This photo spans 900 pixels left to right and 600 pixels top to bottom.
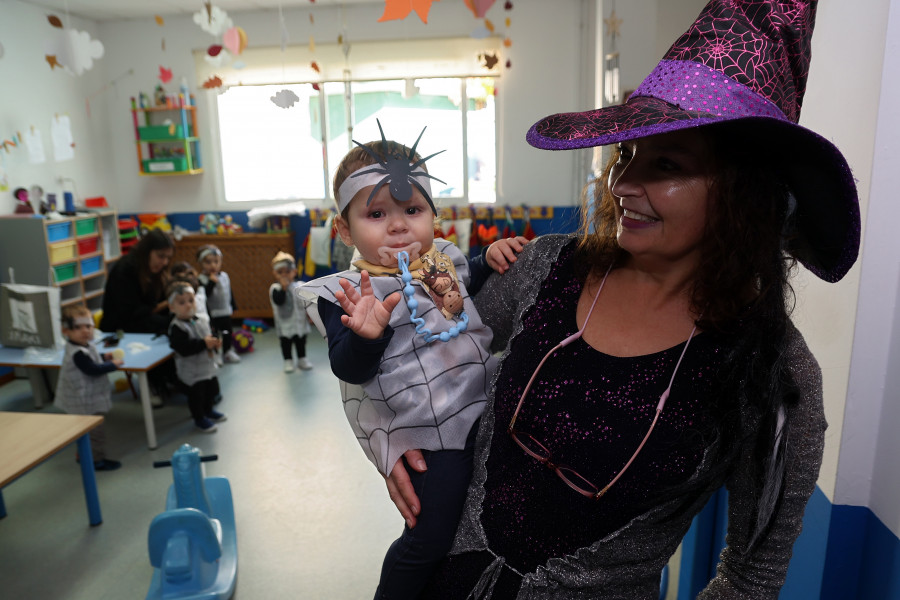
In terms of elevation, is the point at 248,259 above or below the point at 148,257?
below

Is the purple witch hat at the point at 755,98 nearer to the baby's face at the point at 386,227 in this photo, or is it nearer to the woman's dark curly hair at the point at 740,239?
the woman's dark curly hair at the point at 740,239

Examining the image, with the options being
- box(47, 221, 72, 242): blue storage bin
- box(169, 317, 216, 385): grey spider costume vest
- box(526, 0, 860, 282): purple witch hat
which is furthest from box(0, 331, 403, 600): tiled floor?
box(526, 0, 860, 282): purple witch hat

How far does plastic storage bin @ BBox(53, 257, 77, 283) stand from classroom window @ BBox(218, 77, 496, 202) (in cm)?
193

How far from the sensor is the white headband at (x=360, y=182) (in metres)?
1.22

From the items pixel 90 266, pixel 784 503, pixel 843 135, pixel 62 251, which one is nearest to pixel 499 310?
pixel 784 503

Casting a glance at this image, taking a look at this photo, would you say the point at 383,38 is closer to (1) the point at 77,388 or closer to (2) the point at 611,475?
(1) the point at 77,388

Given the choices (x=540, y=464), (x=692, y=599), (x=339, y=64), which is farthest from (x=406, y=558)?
(x=339, y=64)

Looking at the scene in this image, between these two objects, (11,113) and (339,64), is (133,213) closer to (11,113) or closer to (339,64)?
(11,113)

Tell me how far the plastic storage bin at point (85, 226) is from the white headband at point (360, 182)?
577 centimetres

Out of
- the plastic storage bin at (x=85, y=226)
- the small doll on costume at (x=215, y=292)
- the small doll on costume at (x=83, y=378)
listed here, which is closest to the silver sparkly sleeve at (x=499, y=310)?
the small doll on costume at (x=83, y=378)

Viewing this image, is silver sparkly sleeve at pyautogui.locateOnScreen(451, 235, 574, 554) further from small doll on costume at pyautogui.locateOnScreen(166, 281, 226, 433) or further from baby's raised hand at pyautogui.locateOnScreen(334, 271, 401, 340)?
small doll on costume at pyautogui.locateOnScreen(166, 281, 226, 433)

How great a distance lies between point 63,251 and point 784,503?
6329 millimetres

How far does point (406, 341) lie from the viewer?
117cm

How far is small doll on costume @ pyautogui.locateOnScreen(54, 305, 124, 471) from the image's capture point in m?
3.57
